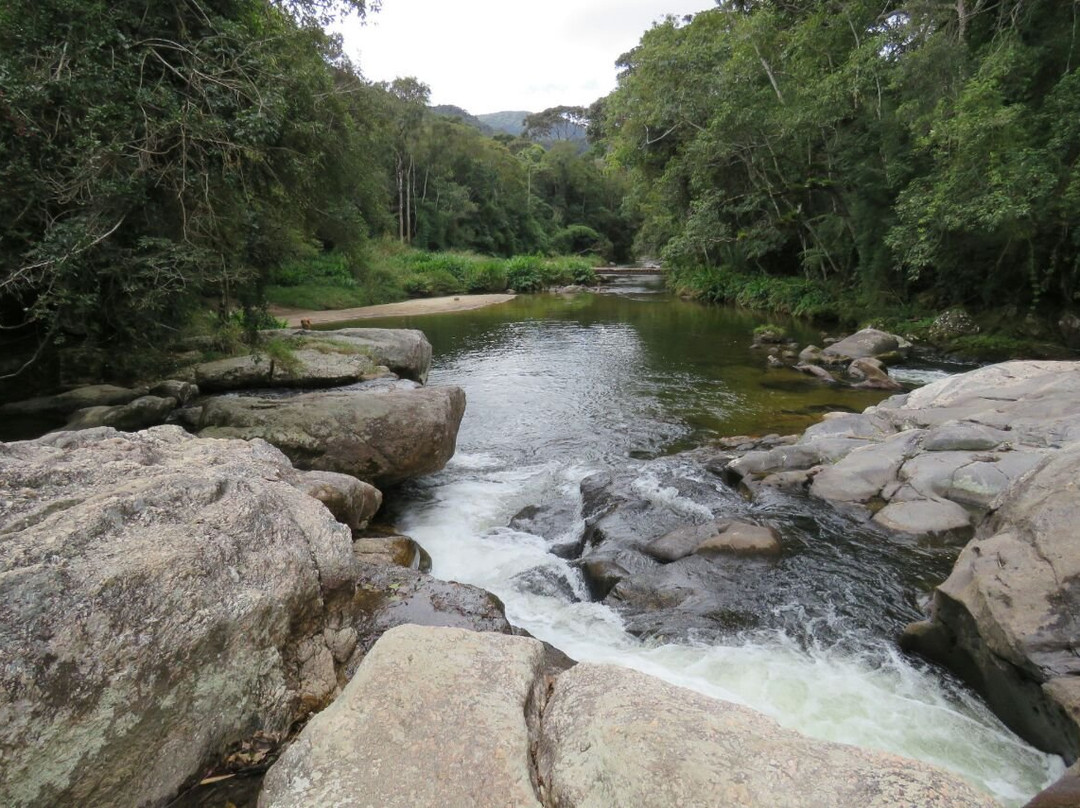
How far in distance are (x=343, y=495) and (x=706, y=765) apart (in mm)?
3985

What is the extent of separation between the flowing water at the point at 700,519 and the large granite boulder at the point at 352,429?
0.75 m

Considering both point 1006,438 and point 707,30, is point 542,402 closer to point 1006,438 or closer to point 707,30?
point 1006,438

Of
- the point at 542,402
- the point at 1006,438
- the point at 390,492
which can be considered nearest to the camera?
the point at 1006,438

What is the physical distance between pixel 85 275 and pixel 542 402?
831 cm

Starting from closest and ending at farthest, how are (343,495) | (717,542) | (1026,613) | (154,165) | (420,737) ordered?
(420,737) → (1026,613) → (343,495) → (717,542) → (154,165)

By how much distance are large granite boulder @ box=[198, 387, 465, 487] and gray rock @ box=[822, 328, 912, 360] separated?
1256cm

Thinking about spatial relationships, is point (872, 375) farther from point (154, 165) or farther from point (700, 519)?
point (154, 165)

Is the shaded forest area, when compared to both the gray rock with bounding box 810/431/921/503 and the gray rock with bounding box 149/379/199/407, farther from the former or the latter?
the gray rock with bounding box 810/431/921/503

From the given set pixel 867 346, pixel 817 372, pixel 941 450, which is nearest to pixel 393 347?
pixel 941 450

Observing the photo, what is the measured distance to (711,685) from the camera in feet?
14.6

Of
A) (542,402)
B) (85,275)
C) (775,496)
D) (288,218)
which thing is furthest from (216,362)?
(775,496)

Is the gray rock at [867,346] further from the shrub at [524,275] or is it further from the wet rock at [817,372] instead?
the shrub at [524,275]

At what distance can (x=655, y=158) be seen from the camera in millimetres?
29359

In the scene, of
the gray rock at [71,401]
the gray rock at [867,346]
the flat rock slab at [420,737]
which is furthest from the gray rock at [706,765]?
the gray rock at [867,346]
